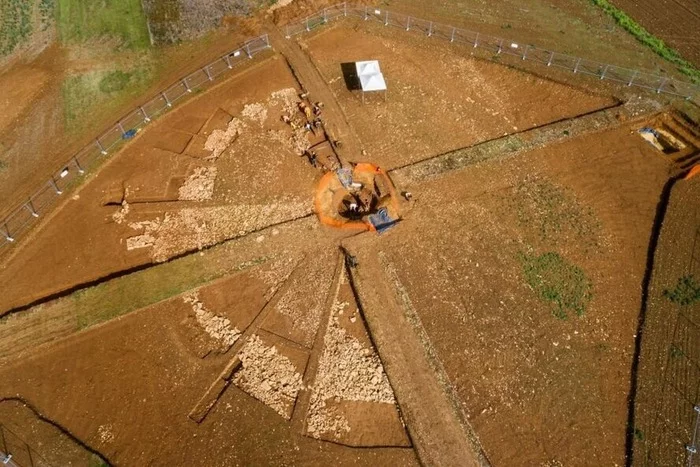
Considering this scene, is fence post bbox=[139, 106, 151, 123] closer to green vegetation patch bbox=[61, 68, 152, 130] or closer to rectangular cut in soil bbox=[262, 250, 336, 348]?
green vegetation patch bbox=[61, 68, 152, 130]

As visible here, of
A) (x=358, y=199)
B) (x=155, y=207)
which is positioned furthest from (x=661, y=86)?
(x=155, y=207)

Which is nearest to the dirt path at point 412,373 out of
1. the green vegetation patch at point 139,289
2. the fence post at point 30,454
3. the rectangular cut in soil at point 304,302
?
the rectangular cut in soil at point 304,302

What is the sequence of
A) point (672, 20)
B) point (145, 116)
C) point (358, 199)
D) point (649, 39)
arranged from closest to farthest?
point (358, 199)
point (145, 116)
point (649, 39)
point (672, 20)

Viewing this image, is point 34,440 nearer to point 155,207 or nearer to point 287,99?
point 155,207

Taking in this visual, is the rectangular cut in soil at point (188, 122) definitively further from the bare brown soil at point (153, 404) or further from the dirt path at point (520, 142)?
the dirt path at point (520, 142)

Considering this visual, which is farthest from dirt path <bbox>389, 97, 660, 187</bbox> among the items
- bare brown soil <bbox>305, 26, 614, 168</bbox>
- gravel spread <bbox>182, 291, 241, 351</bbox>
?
gravel spread <bbox>182, 291, 241, 351</bbox>

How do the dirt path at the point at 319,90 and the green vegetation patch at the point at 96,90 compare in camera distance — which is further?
the green vegetation patch at the point at 96,90
